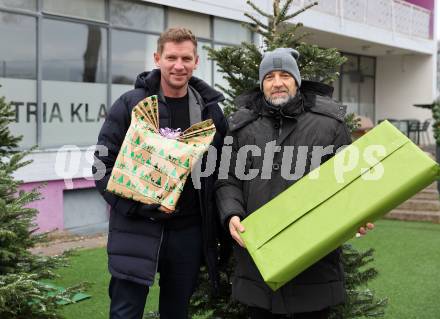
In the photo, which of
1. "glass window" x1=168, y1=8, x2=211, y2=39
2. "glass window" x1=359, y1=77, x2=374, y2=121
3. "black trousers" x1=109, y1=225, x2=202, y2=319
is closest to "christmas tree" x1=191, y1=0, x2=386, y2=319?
"black trousers" x1=109, y1=225, x2=202, y2=319

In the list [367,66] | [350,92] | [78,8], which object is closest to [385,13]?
[350,92]

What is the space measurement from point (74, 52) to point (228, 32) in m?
3.82

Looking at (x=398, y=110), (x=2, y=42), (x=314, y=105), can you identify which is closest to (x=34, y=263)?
(x=314, y=105)

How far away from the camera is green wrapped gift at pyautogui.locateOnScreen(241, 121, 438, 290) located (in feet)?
9.18

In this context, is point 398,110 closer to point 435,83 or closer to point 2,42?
point 435,83

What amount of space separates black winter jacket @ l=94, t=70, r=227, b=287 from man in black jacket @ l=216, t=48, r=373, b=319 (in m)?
0.17

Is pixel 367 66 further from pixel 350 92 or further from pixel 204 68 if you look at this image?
pixel 204 68

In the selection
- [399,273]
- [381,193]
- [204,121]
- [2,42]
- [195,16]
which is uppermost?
[195,16]

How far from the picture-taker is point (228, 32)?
12.8m

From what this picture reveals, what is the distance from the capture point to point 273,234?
2.89 metres

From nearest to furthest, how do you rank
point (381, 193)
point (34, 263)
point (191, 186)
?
point (381, 193) < point (191, 186) < point (34, 263)

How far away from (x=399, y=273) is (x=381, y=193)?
17.0ft

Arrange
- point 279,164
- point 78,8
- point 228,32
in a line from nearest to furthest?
point 279,164 < point 78,8 < point 228,32

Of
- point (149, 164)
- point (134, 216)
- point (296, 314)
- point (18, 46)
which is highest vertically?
point (18, 46)
